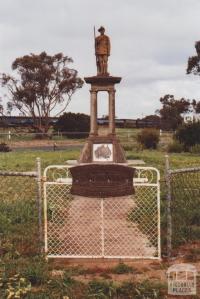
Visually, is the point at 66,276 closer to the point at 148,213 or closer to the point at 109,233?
the point at 109,233

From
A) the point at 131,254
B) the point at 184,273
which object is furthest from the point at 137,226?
the point at 184,273

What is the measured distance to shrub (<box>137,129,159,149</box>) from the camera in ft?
99.0

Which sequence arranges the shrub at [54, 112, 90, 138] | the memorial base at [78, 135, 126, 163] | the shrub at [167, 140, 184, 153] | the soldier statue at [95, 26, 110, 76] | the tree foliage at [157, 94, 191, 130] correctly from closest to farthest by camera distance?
the memorial base at [78, 135, 126, 163], the soldier statue at [95, 26, 110, 76], the shrub at [167, 140, 184, 153], the shrub at [54, 112, 90, 138], the tree foliage at [157, 94, 191, 130]

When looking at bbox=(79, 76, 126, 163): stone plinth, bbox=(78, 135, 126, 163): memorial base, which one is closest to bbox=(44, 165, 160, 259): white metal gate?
bbox=(78, 135, 126, 163): memorial base

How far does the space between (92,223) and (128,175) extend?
7.86 feet

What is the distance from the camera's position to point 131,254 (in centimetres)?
712

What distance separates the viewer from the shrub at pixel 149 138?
30172 mm

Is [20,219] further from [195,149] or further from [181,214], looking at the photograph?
[195,149]

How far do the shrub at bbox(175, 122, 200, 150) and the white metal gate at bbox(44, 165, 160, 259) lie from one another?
17981 millimetres

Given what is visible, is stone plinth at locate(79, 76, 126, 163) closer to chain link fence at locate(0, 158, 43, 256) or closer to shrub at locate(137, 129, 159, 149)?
chain link fence at locate(0, 158, 43, 256)

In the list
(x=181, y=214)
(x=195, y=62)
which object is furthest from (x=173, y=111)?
(x=181, y=214)

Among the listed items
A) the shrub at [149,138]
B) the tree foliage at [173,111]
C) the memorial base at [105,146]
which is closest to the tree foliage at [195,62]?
the tree foliage at [173,111]

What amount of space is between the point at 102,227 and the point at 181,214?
286cm

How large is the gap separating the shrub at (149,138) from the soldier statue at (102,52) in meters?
12.4
